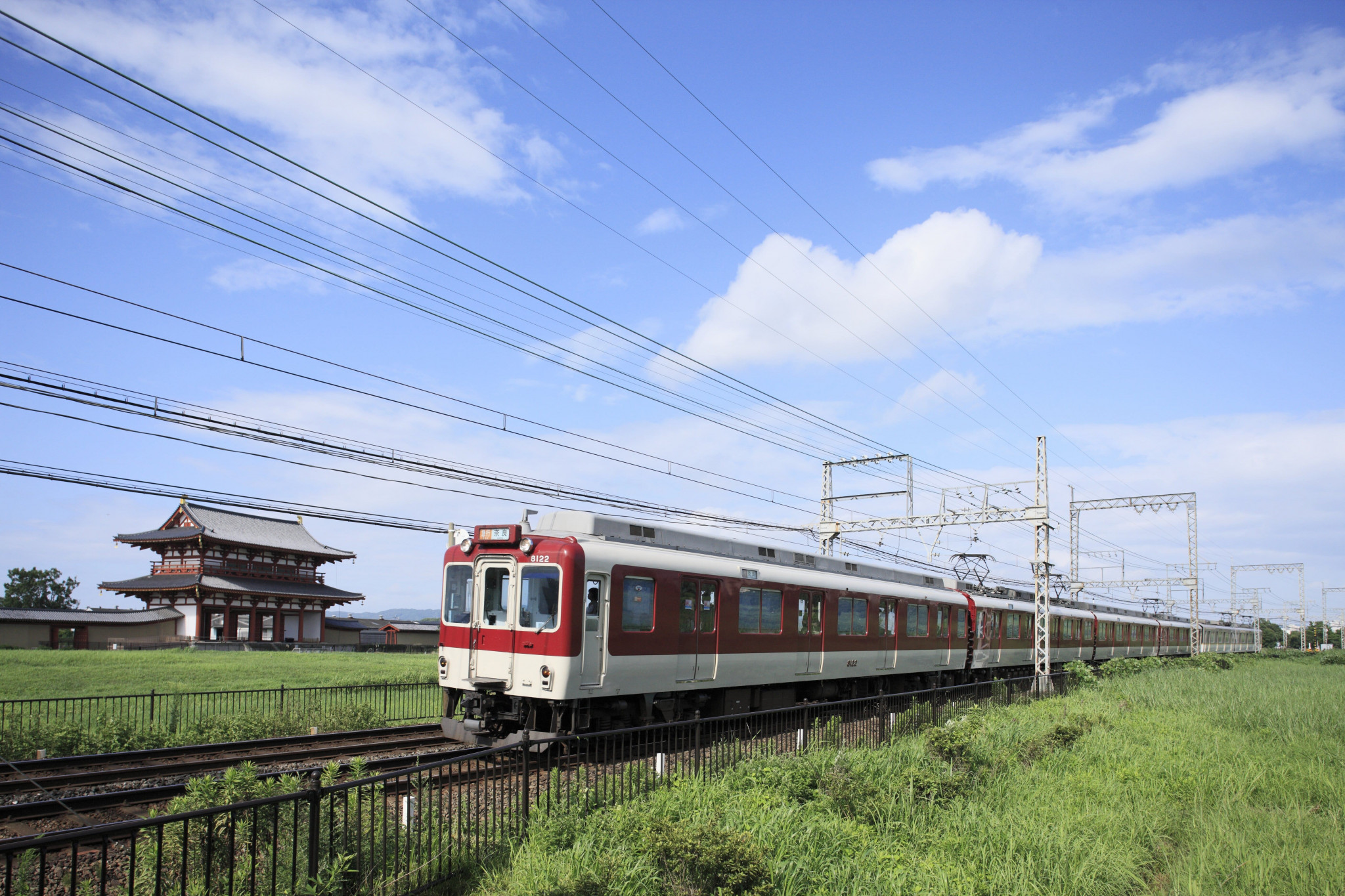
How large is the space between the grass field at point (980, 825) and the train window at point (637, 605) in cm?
335

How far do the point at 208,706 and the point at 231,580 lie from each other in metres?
31.4

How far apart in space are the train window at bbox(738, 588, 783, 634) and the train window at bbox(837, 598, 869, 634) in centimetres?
255

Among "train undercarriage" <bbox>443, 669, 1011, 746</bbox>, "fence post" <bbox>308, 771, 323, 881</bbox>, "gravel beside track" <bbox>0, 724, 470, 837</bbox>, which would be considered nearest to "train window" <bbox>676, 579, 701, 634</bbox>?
"train undercarriage" <bbox>443, 669, 1011, 746</bbox>

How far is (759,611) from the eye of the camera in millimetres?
15734

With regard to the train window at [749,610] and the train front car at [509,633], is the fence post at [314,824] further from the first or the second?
the train window at [749,610]

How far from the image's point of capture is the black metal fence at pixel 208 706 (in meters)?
15.1

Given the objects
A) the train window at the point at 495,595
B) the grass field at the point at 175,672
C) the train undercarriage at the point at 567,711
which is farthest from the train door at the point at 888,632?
the grass field at the point at 175,672

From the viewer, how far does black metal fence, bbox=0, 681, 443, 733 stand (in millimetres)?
15148

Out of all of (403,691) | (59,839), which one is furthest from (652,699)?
(403,691)

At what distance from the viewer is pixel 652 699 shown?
44.4ft

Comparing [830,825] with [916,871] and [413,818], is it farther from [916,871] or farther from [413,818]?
[413,818]

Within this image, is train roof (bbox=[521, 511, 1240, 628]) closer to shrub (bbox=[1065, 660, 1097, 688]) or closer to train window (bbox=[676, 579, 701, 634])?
train window (bbox=[676, 579, 701, 634])

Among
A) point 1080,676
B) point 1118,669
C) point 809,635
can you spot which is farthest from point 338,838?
point 1118,669

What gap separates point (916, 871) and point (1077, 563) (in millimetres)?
45640
